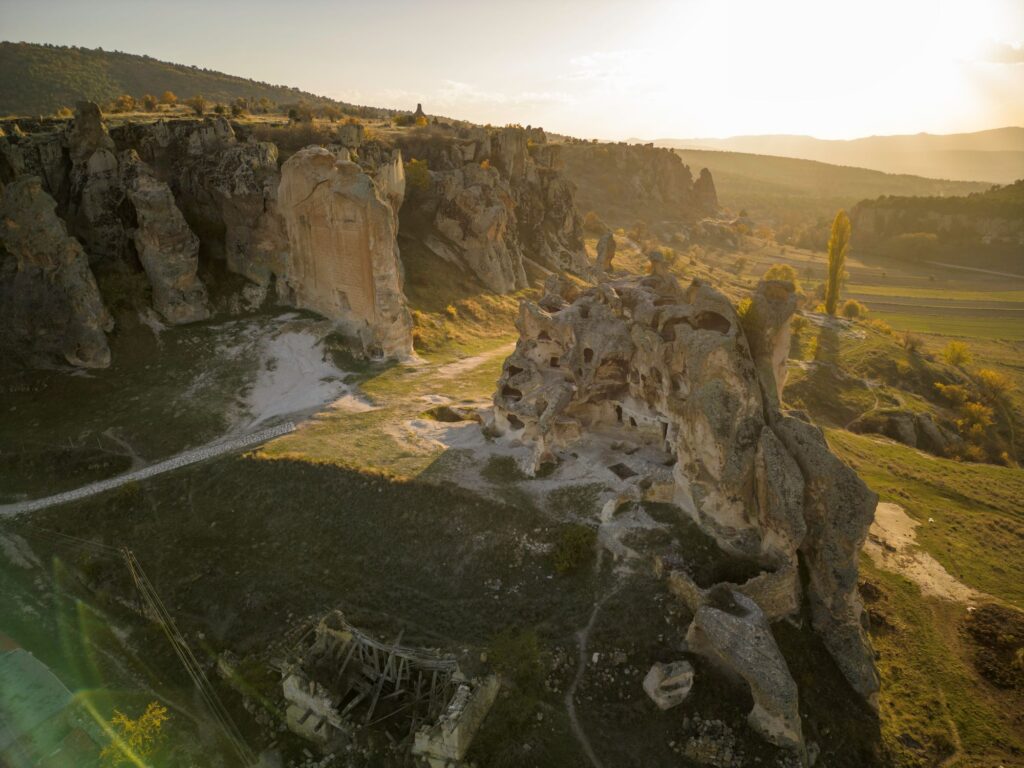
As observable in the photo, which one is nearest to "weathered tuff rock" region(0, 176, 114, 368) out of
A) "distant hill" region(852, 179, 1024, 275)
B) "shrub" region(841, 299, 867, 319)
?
"shrub" region(841, 299, 867, 319)

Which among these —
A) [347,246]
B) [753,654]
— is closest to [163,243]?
[347,246]

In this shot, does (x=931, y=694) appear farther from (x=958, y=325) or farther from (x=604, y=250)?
(x=958, y=325)

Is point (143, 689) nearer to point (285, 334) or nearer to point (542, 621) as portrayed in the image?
point (542, 621)

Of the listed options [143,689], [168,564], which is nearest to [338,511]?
[168,564]

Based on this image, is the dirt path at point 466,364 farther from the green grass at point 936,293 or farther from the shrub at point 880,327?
the green grass at point 936,293

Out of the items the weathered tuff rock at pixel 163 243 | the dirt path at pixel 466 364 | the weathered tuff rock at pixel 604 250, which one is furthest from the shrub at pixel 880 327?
the weathered tuff rock at pixel 163 243

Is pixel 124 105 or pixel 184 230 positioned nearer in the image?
pixel 184 230
